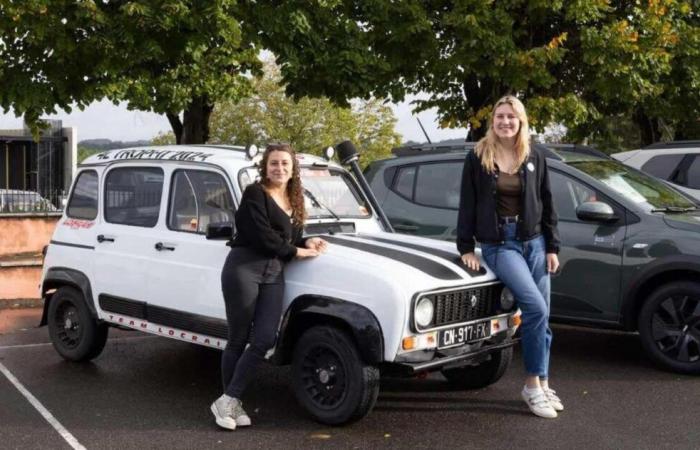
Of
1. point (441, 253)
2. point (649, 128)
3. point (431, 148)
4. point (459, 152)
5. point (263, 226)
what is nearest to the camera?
point (263, 226)

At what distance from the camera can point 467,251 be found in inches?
231

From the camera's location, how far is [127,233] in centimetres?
700

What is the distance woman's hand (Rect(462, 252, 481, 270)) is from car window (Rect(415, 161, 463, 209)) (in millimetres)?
2595

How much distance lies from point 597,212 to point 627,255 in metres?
0.42

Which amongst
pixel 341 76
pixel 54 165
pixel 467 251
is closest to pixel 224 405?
pixel 467 251

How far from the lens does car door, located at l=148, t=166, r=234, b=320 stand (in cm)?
620

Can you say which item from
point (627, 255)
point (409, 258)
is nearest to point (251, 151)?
point (409, 258)

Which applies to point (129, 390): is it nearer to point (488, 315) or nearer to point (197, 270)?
point (197, 270)

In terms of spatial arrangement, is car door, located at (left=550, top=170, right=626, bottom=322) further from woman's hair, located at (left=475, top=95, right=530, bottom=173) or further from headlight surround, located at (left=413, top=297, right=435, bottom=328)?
headlight surround, located at (left=413, top=297, right=435, bottom=328)

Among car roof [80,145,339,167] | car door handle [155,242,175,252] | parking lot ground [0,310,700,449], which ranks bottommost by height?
parking lot ground [0,310,700,449]

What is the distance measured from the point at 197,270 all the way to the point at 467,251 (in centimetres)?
194

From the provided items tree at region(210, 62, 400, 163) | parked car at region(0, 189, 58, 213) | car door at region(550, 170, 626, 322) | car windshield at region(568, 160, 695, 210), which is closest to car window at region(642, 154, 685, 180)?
car windshield at region(568, 160, 695, 210)

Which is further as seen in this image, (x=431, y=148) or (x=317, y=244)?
(x=431, y=148)

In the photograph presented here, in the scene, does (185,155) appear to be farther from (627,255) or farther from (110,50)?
(110,50)
